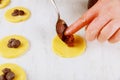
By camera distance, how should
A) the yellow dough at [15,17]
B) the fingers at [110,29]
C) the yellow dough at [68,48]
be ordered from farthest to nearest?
1. the yellow dough at [15,17]
2. the yellow dough at [68,48]
3. the fingers at [110,29]

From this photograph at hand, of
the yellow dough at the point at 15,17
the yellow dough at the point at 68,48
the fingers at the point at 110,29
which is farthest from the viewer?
the yellow dough at the point at 15,17

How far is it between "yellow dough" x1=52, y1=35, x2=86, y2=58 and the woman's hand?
69 millimetres

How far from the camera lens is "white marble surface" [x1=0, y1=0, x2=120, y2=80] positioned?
0.76 meters

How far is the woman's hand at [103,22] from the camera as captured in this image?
2.33ft

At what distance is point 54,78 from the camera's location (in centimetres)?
76

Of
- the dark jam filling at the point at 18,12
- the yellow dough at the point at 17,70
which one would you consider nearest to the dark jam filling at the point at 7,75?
the yellow dough at the point at 17,70

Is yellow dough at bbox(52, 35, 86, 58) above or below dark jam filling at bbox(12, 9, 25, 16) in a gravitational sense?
below

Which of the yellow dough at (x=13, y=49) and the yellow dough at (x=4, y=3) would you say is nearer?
the yellow dough at (x=13, y=49)

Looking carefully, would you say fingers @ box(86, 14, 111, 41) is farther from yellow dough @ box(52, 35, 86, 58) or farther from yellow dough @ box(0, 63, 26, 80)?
yellow dough @ box(0, 63, 26, 80)

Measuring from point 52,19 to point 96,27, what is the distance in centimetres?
25

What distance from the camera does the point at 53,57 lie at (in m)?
0.81

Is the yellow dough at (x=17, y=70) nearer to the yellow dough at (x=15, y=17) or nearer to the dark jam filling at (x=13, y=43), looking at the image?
the dark jam filling at (x=13, y=43)

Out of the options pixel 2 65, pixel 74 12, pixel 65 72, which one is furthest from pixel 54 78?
pixel 74 12

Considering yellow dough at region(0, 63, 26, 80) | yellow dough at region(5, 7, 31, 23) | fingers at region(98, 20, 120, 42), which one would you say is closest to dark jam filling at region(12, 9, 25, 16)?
yellow dough at region(5, 7, 31, 23)
